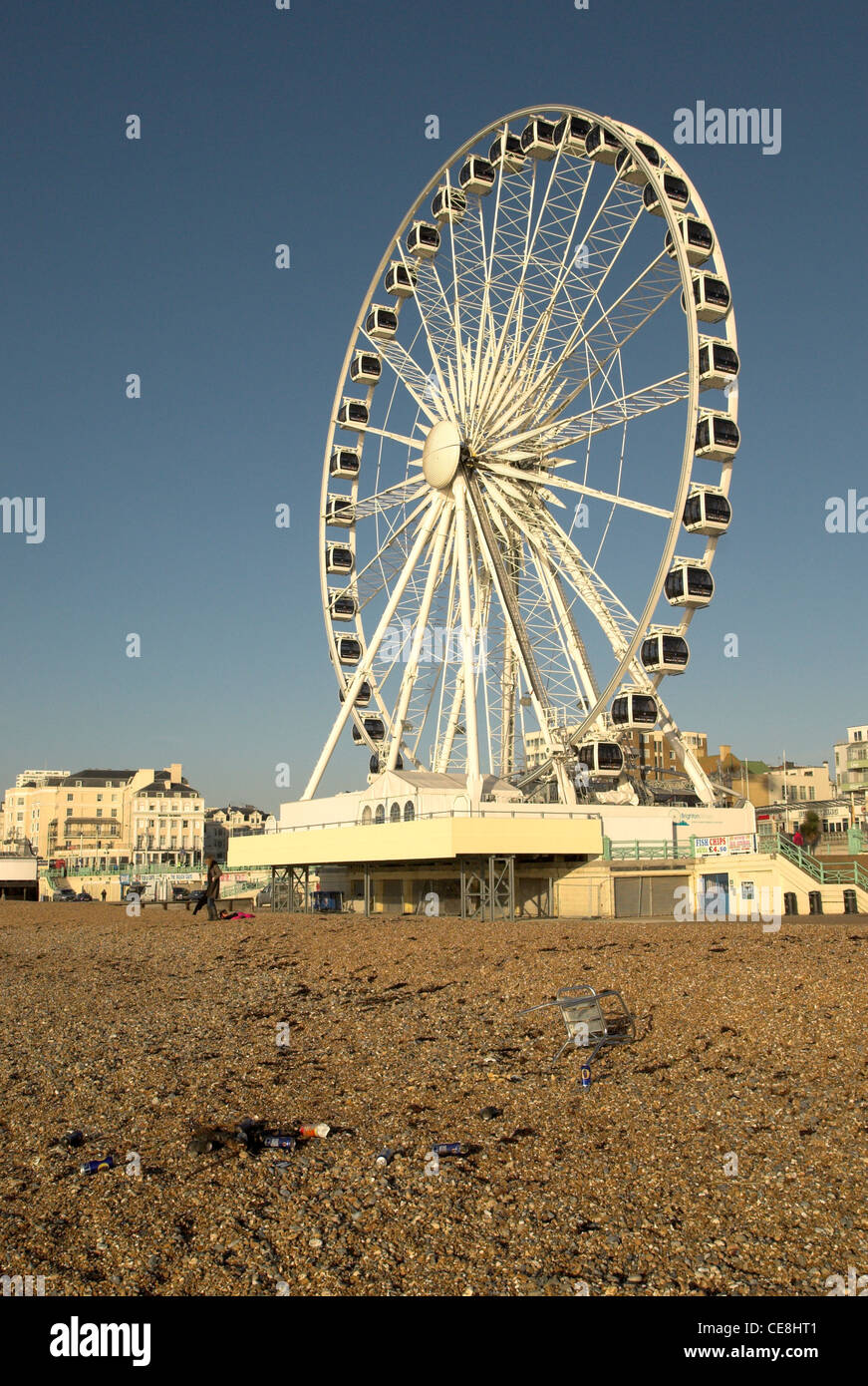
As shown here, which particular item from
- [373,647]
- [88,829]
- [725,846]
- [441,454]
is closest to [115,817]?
[88,829]

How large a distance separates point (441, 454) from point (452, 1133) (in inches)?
1425

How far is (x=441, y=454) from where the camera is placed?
43594mm

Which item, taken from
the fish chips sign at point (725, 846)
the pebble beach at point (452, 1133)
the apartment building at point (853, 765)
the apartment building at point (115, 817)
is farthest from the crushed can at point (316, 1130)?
the apartment building at point (115, 817)

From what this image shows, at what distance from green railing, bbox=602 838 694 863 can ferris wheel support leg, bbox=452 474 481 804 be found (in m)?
4.84

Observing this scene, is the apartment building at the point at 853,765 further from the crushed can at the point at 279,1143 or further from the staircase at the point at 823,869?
the crushed can at the point at 279,1143

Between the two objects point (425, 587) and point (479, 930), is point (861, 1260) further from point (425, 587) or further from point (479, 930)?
point (425, 587)

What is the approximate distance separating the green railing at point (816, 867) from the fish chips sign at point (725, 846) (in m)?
0.35

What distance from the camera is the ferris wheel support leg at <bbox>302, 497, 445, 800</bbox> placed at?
145ft

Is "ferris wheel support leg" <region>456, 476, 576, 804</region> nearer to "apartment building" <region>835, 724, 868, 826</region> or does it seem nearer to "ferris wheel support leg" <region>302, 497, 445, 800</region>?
"ferris wheel support leg" <region>302, 497, 445, 800</region>

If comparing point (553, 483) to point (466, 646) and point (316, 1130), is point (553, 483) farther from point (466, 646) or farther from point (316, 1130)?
point (316, 1130)

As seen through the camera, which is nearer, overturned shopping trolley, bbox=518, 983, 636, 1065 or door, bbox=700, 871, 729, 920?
overturned shopping trolley, bbox=518, 983, 636, 1065

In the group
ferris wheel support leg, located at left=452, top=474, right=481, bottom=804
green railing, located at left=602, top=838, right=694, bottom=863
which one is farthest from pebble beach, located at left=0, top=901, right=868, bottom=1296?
ferris wheel support leg, located at left=452, top=474, right=481, bottom=804
